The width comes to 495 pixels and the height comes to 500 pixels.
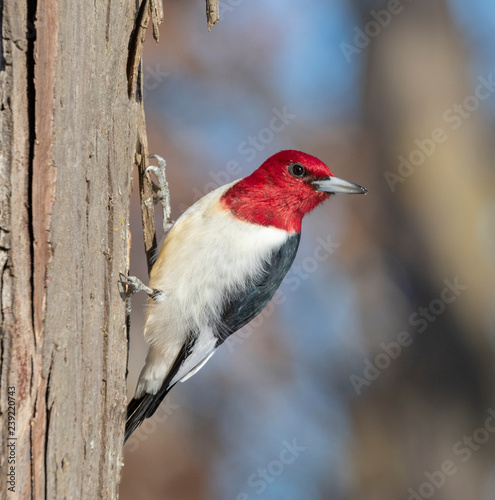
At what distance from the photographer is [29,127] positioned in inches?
67.9

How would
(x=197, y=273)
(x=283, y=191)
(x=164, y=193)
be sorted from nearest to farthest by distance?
1. (x=197, y=273)
2. (x=283, y=191)
3. (x=164, y=193)

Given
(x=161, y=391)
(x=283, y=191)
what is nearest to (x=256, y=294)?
(x=283, y=191)

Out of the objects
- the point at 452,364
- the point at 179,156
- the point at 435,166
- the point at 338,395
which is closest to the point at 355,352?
the point at 338,395

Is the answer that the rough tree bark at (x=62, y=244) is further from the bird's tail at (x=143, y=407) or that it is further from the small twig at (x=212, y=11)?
the bird's tail at (x=143, y=407)

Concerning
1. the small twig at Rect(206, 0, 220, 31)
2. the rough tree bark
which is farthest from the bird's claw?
the small twig at Rect(206, 0, 220, 31)

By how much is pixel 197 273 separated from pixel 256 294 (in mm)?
355

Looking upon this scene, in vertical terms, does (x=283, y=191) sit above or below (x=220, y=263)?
above

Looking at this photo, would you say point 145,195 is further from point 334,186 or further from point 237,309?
point 334,186

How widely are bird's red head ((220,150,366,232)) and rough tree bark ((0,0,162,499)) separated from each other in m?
0.84

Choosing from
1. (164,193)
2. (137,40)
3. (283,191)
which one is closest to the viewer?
(137,40)

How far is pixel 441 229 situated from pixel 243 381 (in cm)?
228

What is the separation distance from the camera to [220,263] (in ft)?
9.52

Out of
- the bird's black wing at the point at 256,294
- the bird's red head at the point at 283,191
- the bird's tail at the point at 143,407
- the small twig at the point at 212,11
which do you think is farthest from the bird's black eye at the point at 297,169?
the bird's tail at the point at 143,407

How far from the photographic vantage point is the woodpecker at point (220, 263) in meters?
2.90
